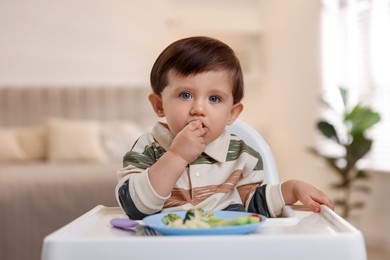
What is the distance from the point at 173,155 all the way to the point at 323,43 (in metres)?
3.85

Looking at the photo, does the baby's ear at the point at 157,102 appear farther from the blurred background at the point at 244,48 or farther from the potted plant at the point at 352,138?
the blurred background at the point at 244,48

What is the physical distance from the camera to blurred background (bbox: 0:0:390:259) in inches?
173

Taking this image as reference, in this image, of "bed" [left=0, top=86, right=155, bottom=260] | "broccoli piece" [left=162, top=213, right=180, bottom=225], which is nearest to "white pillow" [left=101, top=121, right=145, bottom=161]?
"bed" [left=0, top=86, right=155, bottom=260]

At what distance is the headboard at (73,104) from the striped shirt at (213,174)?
3.82m

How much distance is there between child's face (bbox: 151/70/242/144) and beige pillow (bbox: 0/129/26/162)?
130 inches

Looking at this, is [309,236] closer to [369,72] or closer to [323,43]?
[369,72]

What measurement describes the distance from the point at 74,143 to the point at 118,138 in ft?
1.03

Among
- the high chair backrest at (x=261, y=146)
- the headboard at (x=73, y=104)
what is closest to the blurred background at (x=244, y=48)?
the headboard at (x=73, y=104)

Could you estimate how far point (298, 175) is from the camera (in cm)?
501

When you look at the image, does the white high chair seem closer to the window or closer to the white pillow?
the window

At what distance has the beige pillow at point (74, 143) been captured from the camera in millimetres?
4074

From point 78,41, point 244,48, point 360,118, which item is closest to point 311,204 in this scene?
point 360,118

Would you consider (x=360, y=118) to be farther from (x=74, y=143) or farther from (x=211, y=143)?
(x=211, y=143)

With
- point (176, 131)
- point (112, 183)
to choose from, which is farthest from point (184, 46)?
point (112, 183)
